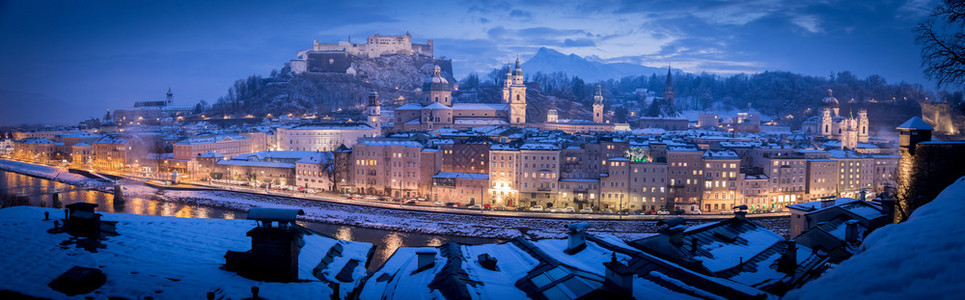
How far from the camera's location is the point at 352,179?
1553 inches

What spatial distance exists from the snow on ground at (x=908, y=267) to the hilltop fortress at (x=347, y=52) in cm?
9293

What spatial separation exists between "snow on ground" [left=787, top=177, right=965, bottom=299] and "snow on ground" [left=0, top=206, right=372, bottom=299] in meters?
5.73

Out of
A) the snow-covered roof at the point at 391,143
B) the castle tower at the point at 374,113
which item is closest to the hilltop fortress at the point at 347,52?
the castle tower at the point at 374,113

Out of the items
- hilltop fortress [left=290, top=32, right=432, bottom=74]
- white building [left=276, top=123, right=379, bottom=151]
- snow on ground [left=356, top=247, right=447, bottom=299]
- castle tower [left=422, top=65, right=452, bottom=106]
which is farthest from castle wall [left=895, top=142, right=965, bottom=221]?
hilltop fortress [left=290, top=32, right=432, bottom=74]

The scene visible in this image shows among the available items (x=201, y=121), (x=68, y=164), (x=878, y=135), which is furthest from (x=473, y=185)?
(x=201, y=121)

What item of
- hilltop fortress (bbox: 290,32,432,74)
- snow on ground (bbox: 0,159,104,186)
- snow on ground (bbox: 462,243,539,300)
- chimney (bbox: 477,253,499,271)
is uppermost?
hilltop fortress (bbox: 290,32,432,74)

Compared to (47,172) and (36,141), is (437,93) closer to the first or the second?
(47,172)

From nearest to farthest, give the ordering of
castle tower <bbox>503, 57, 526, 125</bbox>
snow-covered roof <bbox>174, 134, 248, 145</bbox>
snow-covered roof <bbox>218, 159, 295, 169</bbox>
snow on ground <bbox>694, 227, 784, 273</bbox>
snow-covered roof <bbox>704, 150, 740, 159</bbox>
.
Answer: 1. snow on ground <bbox>694, 227, 784, 273</bbox>
2. snow-covered roof <bbox>704, 150, 740, 159</bbox>
3. snow-covered roof <bbox>218, 159, 295, 169</bbox>
4. snow-covered roof <bbox>174, 134, 248, 145</bbox>
5. castle tower <bbox>503, 57, 526, 125</bbox>

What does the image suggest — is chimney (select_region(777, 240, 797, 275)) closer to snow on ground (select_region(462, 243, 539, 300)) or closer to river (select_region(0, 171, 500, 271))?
snow on ground (select_region(462, 243, 539, 300))

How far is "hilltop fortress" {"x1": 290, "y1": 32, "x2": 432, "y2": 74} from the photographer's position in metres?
93.3

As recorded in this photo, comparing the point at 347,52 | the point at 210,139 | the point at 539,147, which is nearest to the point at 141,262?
the point at 539,147

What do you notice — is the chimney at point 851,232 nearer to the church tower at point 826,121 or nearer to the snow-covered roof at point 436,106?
the snow-covered roof at point 436,106

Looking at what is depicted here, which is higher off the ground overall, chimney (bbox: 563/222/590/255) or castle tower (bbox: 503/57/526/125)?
castle tower (bbox: 503/57/526/125)

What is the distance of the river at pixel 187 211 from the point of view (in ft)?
81.0
